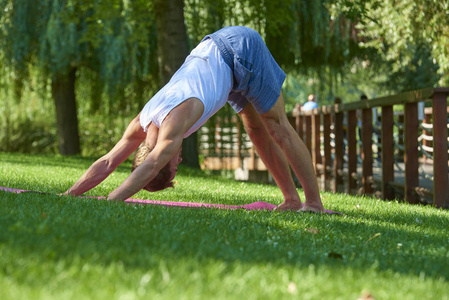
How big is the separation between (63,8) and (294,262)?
1334cm

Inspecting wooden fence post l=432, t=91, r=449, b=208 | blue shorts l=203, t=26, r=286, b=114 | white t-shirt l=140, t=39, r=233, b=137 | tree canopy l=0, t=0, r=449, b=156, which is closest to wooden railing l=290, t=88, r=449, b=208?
wooden fence post l=432, t=91, r=449, b=208

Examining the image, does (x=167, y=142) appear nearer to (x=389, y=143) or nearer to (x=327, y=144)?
(x=389, y=143)

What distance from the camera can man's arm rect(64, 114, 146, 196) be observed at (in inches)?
202

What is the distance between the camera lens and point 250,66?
518cm

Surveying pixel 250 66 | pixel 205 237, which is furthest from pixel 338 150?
pixel 205 237

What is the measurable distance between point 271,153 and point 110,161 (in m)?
1.39

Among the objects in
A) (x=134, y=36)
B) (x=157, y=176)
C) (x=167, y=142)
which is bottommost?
(x=157, y=176)

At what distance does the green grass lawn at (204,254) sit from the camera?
242 centimetres

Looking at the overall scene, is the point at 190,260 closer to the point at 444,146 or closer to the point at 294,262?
the point at 294,262

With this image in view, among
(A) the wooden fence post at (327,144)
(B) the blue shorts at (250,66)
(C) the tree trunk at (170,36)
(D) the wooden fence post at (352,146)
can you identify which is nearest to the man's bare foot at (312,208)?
(B) the blue shorts at (250,66)

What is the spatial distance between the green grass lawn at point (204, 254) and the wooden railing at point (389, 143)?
3.08 metres

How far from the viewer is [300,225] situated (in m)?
4.39

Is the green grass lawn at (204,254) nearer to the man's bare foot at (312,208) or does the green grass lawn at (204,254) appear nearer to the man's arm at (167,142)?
the man's arm at (167,142)

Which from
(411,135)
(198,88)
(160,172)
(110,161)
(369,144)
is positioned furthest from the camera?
(369,144)
